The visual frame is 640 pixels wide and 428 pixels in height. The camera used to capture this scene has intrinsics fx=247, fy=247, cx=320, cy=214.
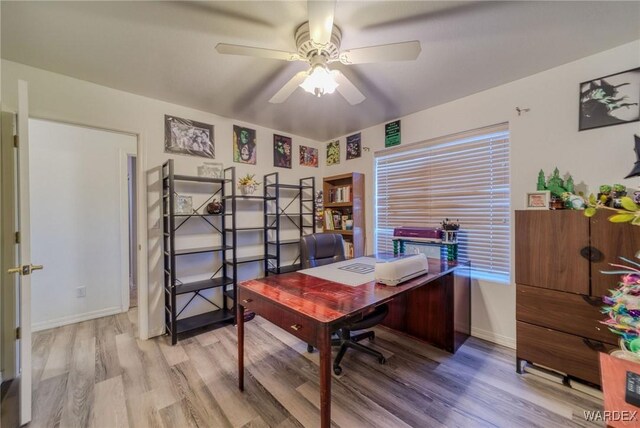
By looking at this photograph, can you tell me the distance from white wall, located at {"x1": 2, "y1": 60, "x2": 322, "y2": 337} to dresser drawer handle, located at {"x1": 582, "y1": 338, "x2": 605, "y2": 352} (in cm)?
342

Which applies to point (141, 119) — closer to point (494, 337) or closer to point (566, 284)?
point (566, 284)

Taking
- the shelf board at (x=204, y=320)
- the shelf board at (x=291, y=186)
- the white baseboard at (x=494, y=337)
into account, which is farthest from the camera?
the shelf board at (x=291, y=186)

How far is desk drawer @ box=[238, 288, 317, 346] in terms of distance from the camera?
1192 mm

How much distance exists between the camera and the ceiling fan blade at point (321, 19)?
117 centimetres

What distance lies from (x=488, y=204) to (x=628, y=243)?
965 millimetres

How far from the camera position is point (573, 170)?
1.94 meters

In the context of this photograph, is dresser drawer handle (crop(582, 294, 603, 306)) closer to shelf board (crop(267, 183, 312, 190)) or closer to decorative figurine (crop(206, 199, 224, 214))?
shelf board (crop(267, 183, 312, 190))

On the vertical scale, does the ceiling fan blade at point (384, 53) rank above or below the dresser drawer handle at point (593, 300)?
above

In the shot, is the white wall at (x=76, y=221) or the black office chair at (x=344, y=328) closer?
the black office chair at (x=344, y=328)

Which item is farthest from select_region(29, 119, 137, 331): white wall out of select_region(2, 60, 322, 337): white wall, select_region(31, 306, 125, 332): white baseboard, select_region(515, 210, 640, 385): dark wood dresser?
select_region(515, 210, 640, 385): dark wood dresser


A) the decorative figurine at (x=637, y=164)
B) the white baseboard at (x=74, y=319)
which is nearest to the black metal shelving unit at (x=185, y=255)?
the white baseboard at (x=74, y=319)

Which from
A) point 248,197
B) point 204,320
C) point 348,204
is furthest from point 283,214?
point 204,320

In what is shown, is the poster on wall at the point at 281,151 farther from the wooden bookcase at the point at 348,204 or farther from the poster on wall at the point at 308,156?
the wooden bookcase at the point at 348,204

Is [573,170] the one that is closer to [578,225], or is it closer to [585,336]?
[578,225]
